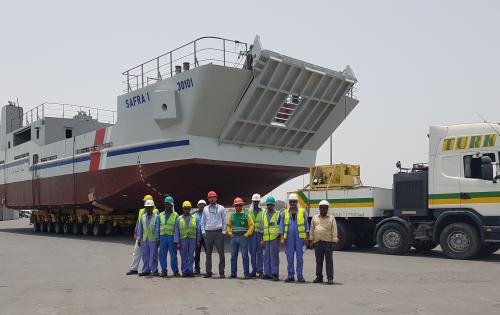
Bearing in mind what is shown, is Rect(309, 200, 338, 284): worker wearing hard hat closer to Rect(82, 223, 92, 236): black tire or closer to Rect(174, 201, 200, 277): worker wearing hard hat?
Rect(174, 201, 200, 277): worker wearing hard hat

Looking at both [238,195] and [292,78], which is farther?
[238,195]

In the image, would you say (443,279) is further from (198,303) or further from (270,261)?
(198,303)

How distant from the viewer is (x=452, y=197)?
43.5ft

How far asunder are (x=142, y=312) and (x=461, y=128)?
32.2ft

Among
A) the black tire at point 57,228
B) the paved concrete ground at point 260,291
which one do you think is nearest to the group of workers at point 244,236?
the paved concrete ground at point 260,291

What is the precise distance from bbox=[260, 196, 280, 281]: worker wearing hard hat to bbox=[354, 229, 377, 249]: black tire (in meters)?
6.84

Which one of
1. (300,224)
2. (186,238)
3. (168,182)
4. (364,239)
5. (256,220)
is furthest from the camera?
(168,182)

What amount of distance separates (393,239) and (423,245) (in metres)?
1.33

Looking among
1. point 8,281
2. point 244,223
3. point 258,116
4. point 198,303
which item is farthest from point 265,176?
point 198,303

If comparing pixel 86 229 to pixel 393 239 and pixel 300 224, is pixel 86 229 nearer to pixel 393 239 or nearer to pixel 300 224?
pixel 393 239

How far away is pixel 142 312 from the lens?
6789 mm

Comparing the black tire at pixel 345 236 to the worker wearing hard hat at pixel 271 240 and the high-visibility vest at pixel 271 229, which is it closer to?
the worker wearing hard hat at pixel 271 240

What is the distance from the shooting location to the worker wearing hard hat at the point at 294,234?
30.9 feet

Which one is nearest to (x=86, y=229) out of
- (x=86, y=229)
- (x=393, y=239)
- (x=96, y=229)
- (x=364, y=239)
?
(x=86, y=229)
